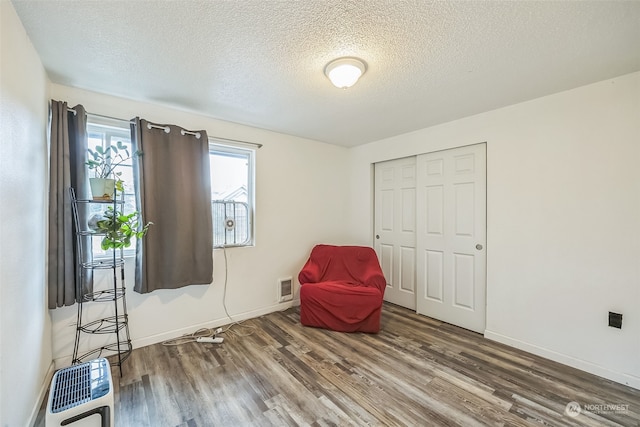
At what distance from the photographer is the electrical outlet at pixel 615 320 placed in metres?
1.94

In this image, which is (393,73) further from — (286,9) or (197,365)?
(197,365)

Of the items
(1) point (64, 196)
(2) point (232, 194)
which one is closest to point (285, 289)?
(2) point (232, 194)

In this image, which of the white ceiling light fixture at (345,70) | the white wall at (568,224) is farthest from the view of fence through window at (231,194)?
the white wall at (568,224)

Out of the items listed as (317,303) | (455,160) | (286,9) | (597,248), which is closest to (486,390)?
(597,248)

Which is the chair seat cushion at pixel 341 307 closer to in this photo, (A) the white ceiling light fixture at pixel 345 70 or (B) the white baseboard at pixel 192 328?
(B) the white baseboard at pixel 192 328

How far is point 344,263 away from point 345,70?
221 centimetres

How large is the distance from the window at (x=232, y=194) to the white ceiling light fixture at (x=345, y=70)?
1645 millimetres

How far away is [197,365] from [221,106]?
234 centimetres

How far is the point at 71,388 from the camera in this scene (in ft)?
4.45

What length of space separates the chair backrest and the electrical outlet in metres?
1.88

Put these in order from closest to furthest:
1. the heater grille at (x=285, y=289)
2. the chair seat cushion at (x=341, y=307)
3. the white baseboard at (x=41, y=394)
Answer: the white baseboard at (x=41, y=394) < the chair seat cushion at (x=341, y=307) < the heater grille at (x=285, y=289)

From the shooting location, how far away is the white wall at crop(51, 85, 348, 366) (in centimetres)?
240

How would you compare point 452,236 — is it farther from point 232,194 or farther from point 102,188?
point 102,188

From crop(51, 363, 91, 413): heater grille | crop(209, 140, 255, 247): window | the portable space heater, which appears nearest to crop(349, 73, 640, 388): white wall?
crop(209, 140, 255, 247): window
